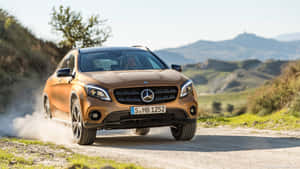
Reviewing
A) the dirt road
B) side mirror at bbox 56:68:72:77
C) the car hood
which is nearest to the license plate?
the car hood

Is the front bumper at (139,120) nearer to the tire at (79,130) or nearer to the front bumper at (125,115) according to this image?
the front bumper at (125,115)

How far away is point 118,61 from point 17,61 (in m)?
15.8

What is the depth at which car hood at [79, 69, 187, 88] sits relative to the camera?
7.51 m

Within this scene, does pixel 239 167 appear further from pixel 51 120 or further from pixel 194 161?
pixel 51 120

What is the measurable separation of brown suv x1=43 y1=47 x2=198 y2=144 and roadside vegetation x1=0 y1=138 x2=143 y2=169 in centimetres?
77

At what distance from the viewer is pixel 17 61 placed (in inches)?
915

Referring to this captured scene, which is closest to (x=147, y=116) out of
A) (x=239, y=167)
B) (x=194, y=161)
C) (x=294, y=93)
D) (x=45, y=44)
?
(x=194, y=161)

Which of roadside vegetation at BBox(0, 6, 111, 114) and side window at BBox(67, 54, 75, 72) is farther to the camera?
roadside vegetation at BBox(0, 6, 111, 114)

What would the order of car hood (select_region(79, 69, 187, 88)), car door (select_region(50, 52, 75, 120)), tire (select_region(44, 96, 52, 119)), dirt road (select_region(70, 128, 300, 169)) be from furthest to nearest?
tire (select_region(44, 96, 52, 119)) → car door (select_region(50, 52, 75, 120)) → car hood (select_region(79, 69, 187, 88)) → dirt road (select_region(70, 128, 300, 169))

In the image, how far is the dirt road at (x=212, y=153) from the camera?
226 inches

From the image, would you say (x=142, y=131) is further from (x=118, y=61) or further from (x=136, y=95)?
(x=136, y=95)

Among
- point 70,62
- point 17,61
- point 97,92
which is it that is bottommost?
point 97,92

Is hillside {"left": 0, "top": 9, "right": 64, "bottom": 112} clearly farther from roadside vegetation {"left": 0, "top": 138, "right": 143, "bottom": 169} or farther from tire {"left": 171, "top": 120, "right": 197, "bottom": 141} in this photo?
tire {"left": 171, "top": 120, "right": 197, "bottom": 141}

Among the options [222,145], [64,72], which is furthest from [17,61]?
[222,145]
